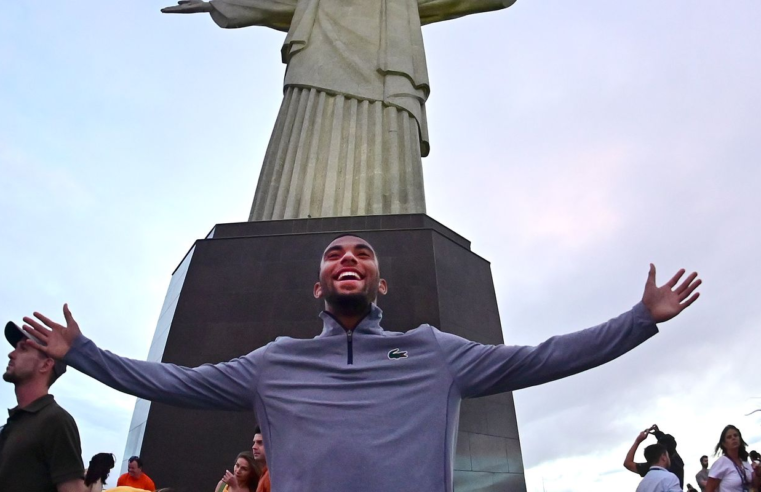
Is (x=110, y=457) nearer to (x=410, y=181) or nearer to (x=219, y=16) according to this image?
(x=410, y=181)

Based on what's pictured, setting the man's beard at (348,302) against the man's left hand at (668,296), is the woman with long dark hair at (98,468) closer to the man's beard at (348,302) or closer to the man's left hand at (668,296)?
the man's beard at (348,302)

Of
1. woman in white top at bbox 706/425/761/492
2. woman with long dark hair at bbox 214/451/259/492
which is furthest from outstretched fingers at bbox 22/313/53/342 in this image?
woman in white top at bbox 706/425/761/492

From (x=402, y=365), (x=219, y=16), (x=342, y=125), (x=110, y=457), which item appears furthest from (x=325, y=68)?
(x=402, y=365)

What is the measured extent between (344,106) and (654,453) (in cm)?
640

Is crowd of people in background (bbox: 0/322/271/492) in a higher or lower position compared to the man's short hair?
lower

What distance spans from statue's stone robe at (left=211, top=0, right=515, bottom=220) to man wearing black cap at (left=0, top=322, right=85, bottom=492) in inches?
218

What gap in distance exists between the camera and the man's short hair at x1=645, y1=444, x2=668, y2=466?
178 inches

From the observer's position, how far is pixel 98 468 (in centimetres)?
472

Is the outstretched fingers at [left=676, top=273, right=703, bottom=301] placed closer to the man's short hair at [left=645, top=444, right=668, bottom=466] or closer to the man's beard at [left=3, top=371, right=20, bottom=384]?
the man's beard at [left=3, top=371, right=20, bottom=384]

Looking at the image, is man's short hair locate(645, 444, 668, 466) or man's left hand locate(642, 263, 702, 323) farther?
man's short hair locate(645, 444, 668, 466)

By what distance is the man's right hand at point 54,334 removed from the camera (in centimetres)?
182

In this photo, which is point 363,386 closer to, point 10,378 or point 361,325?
point 361,325

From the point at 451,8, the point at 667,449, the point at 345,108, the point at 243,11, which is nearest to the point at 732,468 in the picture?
the point at 667,449

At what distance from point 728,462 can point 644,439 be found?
65 cm
